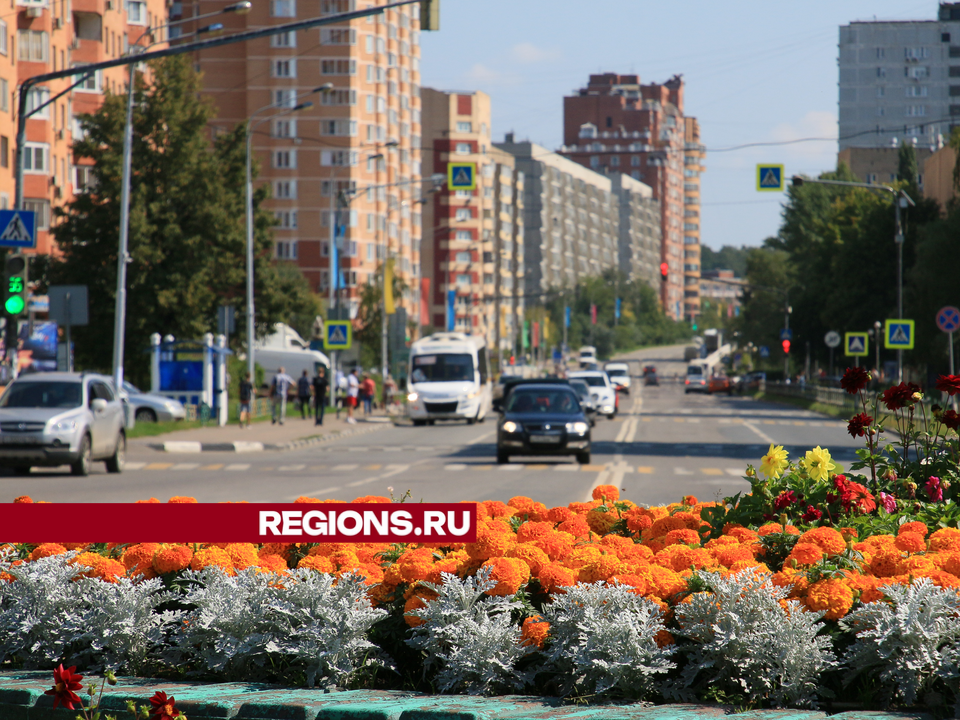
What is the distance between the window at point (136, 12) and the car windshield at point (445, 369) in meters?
49.7

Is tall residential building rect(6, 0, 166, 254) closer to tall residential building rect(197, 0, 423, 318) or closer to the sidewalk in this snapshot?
the sidewalk

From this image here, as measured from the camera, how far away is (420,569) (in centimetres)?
537

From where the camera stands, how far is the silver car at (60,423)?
23.0 m

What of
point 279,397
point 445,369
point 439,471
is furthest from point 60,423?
point 445,369

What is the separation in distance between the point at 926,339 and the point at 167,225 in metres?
30.4

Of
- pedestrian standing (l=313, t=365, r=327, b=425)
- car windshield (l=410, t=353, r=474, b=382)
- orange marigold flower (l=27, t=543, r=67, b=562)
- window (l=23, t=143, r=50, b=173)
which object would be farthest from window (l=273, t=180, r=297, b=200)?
orange marigold flower (l=27, t=543, r=67, b=562)

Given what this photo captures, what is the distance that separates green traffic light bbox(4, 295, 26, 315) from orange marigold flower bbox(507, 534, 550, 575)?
1909cm

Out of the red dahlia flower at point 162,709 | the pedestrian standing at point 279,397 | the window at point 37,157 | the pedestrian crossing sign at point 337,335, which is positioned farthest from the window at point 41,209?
the red dahlia flower at point 162,709

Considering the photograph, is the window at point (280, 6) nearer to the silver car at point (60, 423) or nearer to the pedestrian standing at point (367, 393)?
the pedestrian standing at point (367, 393)

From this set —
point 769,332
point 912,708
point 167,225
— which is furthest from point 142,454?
point 769,332

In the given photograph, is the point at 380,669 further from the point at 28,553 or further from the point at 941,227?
the point at 941,227

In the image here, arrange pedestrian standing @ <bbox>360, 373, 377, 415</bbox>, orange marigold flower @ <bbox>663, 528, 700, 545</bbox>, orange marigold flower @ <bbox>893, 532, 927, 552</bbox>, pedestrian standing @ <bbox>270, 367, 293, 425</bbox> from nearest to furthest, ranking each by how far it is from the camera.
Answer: orange marigold flower @ <bbox>893, 532, 927, 552</bbox> < orange marigold flower @ <bbox>663, 528, 700, 545</bbox> < pedestrian standing @ <bbox>270, 367, 293, 425</bbox> < pedestrian standing @ <bbox>360, 373, 377, 415</bbox>

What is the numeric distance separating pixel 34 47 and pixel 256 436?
4183 cm

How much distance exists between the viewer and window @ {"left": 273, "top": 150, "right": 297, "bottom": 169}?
11950cm
